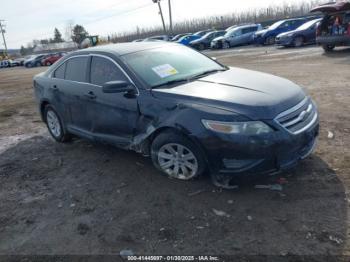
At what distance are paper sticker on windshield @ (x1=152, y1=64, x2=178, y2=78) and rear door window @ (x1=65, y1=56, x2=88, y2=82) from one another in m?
1.30

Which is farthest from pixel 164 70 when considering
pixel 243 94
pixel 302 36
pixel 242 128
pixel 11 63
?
pixel 11 63

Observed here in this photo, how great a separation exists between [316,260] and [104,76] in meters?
3.50

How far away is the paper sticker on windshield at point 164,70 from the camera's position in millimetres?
4582

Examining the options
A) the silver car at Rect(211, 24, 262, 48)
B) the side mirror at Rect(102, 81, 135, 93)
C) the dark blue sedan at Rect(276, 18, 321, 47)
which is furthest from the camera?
the silver car at Rect(211, 24, 262, 48)

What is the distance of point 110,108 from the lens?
4.78 m

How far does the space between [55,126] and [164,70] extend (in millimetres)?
2755

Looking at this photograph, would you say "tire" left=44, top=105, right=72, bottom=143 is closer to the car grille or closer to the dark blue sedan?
the car grille

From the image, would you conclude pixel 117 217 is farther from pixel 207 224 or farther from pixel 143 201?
pixel 207 224

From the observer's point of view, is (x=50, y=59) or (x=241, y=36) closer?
(x=241, y=36)

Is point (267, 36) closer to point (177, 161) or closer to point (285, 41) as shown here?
point (285, 41)

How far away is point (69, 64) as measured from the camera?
18.9 feet

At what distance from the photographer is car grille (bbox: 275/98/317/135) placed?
3.68 metres

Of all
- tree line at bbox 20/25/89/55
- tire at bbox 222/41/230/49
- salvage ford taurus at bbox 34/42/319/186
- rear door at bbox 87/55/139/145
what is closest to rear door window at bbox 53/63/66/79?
salvage ford taurus at bbox 34/42/319/186

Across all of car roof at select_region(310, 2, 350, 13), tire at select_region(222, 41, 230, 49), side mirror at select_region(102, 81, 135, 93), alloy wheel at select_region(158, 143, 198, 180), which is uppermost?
car roof at select_region(310, 2, 350, 13)
